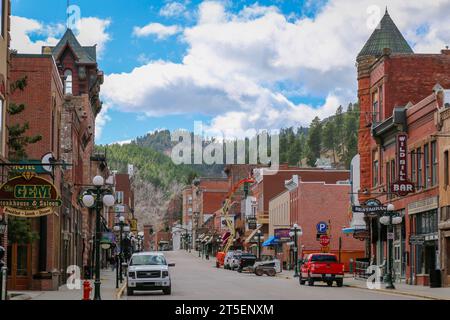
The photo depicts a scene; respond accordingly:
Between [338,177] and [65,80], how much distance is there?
3919cm

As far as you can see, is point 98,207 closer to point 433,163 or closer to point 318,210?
point 433,163

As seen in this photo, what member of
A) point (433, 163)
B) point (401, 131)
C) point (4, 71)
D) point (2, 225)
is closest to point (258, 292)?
point (2, 225)

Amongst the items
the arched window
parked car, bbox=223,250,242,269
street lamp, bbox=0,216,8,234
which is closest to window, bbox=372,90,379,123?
parked car, bbox=223,250,242,269

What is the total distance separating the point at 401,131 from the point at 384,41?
1208 cm

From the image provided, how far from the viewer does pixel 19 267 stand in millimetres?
42375

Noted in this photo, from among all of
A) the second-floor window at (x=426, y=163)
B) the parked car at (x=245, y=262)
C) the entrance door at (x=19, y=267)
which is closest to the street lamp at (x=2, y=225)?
the entrance door at (x=19, y=267)

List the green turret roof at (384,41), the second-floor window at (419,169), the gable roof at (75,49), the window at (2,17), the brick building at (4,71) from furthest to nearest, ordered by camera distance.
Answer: the gable roof at (75,49), the green turret roof at (384,41), the second-floor window at (419,169), the brick building at (4,71), the window at (2,17)

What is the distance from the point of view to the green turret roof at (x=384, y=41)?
65.2 metres

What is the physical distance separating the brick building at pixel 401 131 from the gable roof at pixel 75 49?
28.4 meters

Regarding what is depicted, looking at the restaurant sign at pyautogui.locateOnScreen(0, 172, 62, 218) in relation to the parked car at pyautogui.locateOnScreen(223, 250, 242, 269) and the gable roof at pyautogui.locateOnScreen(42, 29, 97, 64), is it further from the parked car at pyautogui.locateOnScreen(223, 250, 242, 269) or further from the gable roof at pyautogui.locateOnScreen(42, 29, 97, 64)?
the parked car at pyautogui.locateOnScreen(223, 250, 242, 269)

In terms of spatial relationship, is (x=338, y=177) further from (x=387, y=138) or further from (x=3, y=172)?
(x=3, y=172)

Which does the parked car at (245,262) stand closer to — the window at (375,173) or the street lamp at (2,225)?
the window at (375,173)

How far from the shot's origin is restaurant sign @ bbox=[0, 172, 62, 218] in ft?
94.7
